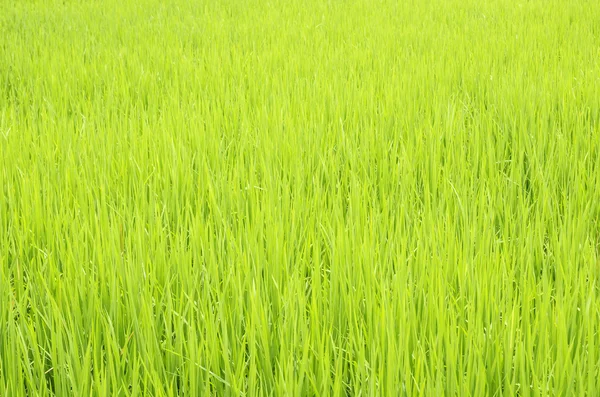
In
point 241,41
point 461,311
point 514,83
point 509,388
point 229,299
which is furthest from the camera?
point 241,41

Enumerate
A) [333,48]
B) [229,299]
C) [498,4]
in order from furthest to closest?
[498,4] < [333,48] < [229,299]

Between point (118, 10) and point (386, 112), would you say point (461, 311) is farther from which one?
point (118, 10)

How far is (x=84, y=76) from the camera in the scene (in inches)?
119

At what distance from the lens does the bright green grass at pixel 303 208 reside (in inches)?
35.1

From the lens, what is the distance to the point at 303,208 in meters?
1.42

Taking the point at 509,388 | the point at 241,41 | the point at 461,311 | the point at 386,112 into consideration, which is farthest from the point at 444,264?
the point at 241,41

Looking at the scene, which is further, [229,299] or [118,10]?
[118,10]

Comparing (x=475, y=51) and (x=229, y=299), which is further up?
(x=475, y=51)

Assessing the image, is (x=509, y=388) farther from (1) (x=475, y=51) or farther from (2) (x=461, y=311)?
(1) (x=475, y=51)

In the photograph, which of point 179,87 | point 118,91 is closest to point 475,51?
point 179,87

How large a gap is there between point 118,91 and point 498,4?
10.7 feet

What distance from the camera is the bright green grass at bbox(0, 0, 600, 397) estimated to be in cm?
89

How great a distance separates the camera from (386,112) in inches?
87.4

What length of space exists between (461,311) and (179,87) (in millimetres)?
2121
